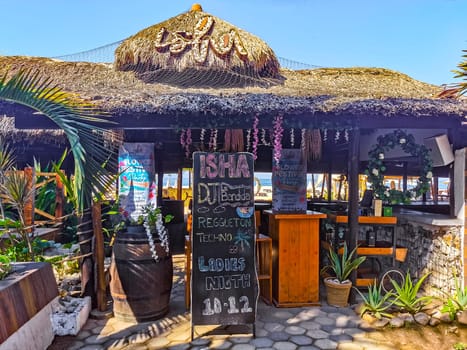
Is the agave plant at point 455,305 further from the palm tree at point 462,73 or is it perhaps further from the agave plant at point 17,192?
the agave plant at point 17,192

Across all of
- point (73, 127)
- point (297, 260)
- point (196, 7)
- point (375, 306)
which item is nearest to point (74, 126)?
point (73, 127)

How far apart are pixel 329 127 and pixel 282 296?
220cm

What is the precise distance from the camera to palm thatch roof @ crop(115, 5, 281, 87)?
6418mm

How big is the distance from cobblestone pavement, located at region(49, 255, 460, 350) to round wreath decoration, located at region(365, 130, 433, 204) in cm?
179

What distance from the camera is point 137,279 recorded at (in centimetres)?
373

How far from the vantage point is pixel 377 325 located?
3652 millimetres

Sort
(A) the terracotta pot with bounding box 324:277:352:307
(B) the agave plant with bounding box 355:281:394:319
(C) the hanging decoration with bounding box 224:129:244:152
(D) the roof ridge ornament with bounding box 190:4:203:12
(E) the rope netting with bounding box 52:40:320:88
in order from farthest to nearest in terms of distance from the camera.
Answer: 1. (D) the roof ridge ornament with bounding box 190:4:203:12
2. (E) the rope netting with bounding box 52:40:320:88
3. (C) the hanging decoration with bounding box 224:129:244:152
4. (A) the terracotta pot with bounding box 324:277:352:307
5. (B) the agave plant with bounding box 355:281:394:319

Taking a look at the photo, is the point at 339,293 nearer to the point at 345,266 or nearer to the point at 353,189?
the point at 345,266

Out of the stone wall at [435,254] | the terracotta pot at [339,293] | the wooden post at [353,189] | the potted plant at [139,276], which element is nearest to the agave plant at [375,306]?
the terracotta pot at [339,293]

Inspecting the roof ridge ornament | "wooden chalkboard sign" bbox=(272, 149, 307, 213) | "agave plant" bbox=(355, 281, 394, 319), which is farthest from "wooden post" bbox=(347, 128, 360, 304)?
the roof ridge ornament

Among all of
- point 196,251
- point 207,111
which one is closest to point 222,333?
point 196,251

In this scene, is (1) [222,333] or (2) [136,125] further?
(2) [136,125]

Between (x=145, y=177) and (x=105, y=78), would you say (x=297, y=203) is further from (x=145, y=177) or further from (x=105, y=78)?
(x=105, y=78)

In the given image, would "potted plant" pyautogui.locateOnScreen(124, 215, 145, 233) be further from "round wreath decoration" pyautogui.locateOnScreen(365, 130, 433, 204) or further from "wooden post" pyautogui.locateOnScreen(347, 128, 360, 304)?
"round wreath decoration" pyautogui.locateOnScreen(365, 130, 433, 204)
